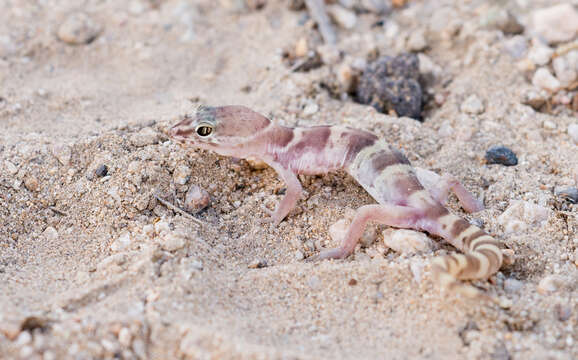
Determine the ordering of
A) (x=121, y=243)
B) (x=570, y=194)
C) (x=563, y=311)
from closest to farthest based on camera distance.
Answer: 1. (x=563, y=311)
2. (x=121, y=243)
3. (x=570, y=194)

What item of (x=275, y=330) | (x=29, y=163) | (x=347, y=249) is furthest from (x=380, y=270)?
(x=29, y=163)

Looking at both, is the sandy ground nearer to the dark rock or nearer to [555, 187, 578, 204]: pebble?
[555, 187, 578, 204]: pebble

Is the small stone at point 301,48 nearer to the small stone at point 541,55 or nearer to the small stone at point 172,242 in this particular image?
the small stone at point 541,55

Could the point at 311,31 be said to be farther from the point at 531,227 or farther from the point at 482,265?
the point at 482,265

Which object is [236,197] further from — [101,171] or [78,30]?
[78,30]

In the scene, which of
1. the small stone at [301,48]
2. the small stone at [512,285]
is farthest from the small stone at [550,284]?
the small stone at [301,48]

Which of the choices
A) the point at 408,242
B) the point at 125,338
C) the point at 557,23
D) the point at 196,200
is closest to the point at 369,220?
the point at 408,242
